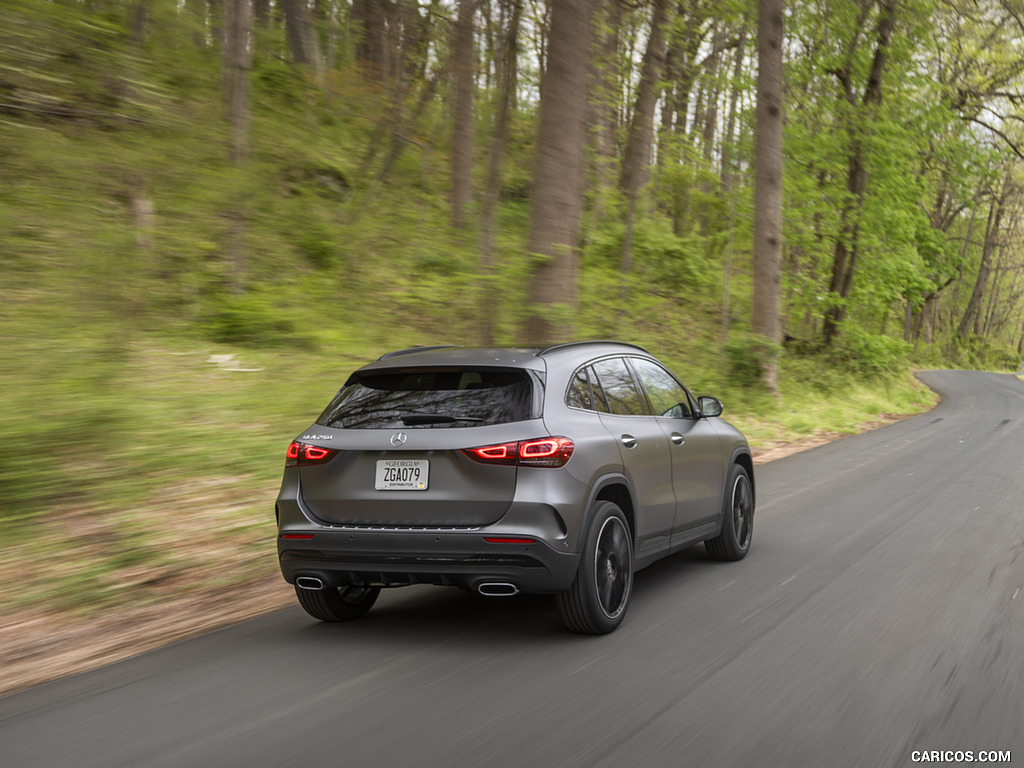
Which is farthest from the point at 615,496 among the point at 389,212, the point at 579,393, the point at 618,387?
the point at 389,212

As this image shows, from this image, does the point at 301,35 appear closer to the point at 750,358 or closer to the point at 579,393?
the point at 750,358

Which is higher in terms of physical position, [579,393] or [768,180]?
[768,180]

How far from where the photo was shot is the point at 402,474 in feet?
15.8

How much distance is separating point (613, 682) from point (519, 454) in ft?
3.90

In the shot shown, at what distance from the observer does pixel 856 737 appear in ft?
11.9

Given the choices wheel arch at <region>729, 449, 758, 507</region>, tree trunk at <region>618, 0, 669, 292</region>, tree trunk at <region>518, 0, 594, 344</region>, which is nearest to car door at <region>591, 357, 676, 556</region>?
wheel arch at <region>729, 449, 758, 507</region>

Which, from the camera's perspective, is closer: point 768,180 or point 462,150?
point 768,180

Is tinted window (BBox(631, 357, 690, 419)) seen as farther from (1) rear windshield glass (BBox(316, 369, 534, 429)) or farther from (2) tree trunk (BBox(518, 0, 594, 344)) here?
(2) tree trunk (BBox(518, 0, 594, 344))

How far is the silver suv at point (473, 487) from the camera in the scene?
4.72 meters

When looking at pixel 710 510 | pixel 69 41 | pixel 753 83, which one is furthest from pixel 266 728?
pixel 753 83

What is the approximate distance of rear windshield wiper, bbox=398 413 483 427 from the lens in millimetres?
4891

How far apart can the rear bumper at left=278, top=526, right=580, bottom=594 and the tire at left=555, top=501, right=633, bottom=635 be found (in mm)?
140

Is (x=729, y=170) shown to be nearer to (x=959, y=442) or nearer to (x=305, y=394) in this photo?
(x=959, y=442)

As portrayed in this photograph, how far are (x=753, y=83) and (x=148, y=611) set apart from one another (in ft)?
71.1
